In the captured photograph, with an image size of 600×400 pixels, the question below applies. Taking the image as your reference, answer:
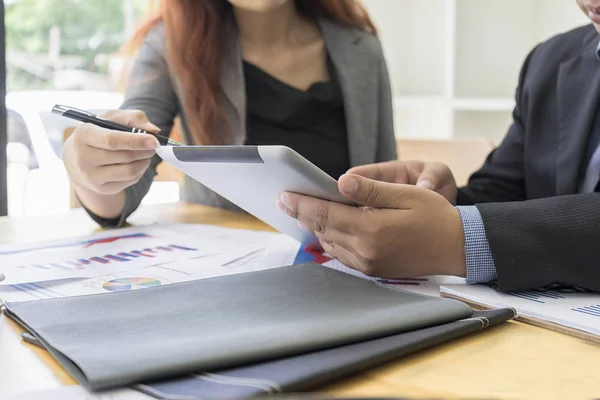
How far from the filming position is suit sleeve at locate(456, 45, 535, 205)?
1249 millimetres

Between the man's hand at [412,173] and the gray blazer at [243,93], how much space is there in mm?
414

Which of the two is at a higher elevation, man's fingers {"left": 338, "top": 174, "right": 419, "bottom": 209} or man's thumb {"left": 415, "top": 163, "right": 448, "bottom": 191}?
man's fingers {"left": 338, "top": 174, "right": 419, "bottom": 209}

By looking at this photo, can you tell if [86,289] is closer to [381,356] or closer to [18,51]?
[381,356]

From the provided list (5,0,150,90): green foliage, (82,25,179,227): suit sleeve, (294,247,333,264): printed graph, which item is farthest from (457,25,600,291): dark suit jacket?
(5,0,150,90): green foliage

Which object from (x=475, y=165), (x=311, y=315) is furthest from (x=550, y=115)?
(x=311, y=315)

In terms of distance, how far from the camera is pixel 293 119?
4.91 feet

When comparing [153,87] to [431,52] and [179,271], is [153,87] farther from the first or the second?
[431,52]

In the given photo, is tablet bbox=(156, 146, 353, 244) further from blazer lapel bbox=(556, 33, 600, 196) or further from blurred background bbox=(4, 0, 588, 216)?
blurred background bbox=(4, 0, 588, 216)

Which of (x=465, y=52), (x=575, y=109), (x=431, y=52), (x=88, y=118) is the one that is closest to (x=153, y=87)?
(x=88, y=118)

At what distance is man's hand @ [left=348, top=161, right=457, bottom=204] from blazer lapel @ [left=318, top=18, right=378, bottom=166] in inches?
17.4

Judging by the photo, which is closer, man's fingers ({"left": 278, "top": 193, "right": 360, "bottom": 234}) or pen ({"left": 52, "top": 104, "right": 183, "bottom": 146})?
man's fingers ({"left": 278, "top": 193, "right": 360, "bottom": 234})

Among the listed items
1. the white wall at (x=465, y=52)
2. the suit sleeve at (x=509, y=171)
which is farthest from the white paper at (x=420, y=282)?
the white wall at (x=465, y=52)

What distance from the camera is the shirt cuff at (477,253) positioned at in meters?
0.71

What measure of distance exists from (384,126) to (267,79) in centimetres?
31
